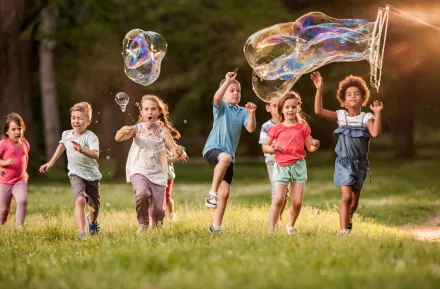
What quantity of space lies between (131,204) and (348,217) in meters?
6.51

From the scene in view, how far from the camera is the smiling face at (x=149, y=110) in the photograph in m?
9.37

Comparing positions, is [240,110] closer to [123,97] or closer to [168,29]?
[123,97]

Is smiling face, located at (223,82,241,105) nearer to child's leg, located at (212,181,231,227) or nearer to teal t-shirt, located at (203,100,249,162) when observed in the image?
teal t-shirt, located at (203,100,249,162)

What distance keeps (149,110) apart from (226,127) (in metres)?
0.91

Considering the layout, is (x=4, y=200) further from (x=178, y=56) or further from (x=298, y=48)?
(x=178, y=56)

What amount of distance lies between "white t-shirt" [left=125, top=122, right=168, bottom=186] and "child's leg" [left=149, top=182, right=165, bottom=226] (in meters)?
0.07

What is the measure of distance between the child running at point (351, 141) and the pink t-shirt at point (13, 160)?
4.05 meters

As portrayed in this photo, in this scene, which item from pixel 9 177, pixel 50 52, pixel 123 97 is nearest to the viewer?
pixel 123 97

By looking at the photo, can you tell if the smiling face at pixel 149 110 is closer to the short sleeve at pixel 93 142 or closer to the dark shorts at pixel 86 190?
the short sleeve at pixel 93 142

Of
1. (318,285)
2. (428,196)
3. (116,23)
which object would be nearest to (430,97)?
(116,23)

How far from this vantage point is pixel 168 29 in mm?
27406

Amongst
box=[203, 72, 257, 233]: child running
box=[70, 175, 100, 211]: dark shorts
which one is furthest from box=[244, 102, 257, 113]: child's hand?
box=[70, 175, 100, 211]: dark shorts

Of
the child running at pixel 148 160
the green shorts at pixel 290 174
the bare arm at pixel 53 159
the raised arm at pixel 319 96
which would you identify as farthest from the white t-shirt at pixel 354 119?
the bare arm at pixel 53 159

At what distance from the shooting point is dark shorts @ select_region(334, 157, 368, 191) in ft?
30.2
